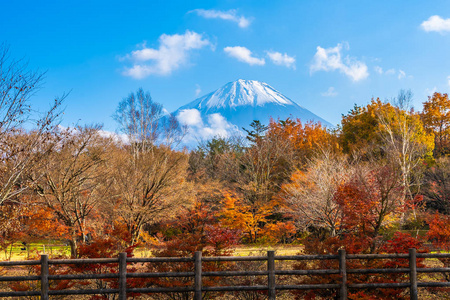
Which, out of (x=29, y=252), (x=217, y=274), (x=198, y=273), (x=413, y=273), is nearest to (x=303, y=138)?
(x=29, y=252)

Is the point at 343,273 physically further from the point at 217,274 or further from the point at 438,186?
the point at 438,186

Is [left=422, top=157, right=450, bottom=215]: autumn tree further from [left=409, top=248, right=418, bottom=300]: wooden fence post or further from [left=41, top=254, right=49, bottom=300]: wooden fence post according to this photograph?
[left=41, top=254, right=49, bottom=300]: wooden fence post

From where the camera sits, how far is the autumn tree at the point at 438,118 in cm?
3384

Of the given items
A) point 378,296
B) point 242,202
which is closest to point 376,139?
point 242,202

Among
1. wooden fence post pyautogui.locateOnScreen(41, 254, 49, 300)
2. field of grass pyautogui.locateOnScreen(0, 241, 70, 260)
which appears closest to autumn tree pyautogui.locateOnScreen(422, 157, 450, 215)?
field of grass pyautogui.locateOnScreen(0, 241, 70, 260)

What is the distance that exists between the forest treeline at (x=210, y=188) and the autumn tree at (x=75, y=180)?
0.06 m

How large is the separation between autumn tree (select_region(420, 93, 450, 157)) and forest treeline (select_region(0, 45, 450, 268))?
0.09 metres

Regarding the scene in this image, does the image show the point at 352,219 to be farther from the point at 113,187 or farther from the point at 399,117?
the point at 399,117

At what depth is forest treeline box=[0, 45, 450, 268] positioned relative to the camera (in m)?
8.80

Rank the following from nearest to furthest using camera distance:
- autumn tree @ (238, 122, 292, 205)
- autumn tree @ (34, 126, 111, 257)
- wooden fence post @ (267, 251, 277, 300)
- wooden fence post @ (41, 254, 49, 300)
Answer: wooden fence post @ (41, 254, 49, 300) < wooden fence post @ (267, 251, 277, 300) < autumn tree @ (34, 126, 111, 257) < autumn tree @ (238, 122, 292, 205)

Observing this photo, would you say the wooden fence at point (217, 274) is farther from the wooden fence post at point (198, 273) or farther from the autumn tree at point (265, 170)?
Answer: the autumn tree at point (265, 170)

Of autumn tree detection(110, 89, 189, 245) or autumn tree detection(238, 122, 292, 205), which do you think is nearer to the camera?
autumn tree detection(110, 89, 189, 245)

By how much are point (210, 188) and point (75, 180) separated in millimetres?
14468

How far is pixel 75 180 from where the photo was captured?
47.7 ft
